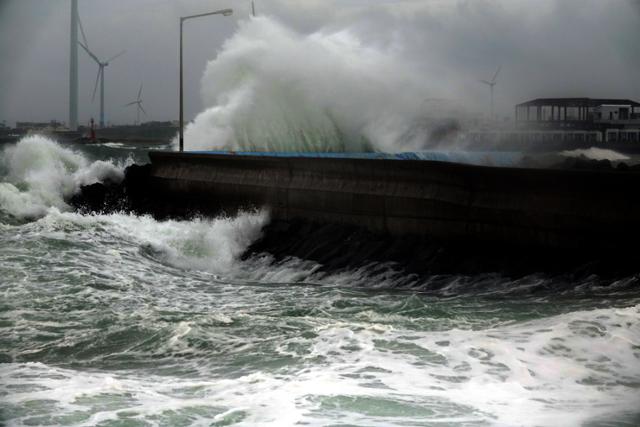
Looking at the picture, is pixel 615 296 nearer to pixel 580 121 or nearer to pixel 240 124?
pixel 580 121

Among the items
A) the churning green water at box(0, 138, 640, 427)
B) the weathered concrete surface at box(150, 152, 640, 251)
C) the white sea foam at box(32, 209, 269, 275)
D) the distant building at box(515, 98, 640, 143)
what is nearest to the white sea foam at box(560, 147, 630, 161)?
the distant building at box(515, 98, 640, 143)

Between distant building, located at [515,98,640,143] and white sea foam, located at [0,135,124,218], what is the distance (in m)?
11.1

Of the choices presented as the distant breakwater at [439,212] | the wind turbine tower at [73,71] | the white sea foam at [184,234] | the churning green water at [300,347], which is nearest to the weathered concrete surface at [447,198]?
the distant breakwater at [439,212]

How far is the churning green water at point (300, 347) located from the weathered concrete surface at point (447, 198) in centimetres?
80

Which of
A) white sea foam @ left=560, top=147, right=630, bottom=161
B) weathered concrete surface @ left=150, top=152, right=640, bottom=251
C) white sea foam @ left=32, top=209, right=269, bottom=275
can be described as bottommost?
white sea foam @ left=32, top=209, right=269, bottom=275

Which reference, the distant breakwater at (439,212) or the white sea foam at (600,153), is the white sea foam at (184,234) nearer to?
the distant breakwater at (439,212)

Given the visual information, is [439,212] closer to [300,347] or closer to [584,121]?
[300,347]

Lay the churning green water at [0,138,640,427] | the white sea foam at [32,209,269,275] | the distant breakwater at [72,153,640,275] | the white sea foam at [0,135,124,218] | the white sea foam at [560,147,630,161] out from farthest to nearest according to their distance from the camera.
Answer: the white sea foam at [560,147,630,161] < the white sea foam at [0,135,124,218] < the white sea foam at [32,209,269,275] < the distant breakwater at [72,153,640,275] < the churning green water at [0,138,640,427]

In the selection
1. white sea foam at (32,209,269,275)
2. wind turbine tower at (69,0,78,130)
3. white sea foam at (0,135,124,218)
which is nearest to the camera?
white sea foam at (32,209,269,275)

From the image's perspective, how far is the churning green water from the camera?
239 inches

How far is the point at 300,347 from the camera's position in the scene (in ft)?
25.8

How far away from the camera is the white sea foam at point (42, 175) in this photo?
1877 centimetres

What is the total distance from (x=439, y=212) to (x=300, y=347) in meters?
4.95

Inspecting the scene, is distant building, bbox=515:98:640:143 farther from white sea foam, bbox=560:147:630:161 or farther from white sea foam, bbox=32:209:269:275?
white sea foam, bbox=32:209:269:275
